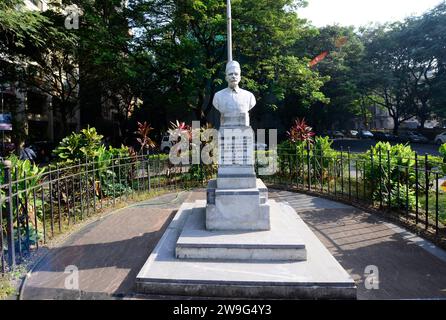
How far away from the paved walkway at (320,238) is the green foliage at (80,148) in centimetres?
191

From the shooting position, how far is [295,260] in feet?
16.0

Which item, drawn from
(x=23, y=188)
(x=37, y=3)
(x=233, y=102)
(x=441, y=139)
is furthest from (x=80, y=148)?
(x=441, y=139)

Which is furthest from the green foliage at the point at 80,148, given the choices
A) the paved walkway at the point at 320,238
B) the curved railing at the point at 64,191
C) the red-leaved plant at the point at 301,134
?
the red-leaved plant at the point at 301,134

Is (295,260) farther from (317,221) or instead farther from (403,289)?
(317,221)

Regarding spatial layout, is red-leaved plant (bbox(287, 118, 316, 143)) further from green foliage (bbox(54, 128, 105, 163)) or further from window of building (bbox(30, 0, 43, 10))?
window of building (bbox(30, 0, 43, 10))

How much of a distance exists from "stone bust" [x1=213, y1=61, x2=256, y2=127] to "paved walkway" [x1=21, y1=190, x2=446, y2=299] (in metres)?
2.71

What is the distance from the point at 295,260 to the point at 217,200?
167 cm

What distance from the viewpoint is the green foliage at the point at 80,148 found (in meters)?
9.12

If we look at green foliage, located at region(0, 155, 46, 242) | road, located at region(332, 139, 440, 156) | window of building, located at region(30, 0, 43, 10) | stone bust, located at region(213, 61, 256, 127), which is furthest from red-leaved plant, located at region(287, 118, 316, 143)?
window of building, located at region(30, 0, 43, 10)

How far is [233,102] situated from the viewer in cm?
623

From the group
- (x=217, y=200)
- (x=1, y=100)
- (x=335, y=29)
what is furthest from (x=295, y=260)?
(x=335, y=29)

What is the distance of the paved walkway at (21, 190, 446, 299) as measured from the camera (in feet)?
14.4

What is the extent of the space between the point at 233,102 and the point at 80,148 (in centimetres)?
509

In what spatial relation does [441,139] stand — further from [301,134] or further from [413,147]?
[301,134]
